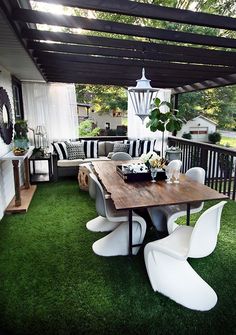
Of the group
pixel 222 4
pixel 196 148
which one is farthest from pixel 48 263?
pixel 222 4

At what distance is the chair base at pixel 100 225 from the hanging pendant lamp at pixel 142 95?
57.2 inches

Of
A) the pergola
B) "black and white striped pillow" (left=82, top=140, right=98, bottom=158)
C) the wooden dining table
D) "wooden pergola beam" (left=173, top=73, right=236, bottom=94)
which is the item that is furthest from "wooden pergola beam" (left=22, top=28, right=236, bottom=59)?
"black and white striped pillow" (left=82, top=140, right=98, bottom=158)

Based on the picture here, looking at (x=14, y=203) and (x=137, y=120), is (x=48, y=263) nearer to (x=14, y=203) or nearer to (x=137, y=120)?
(x=14, y=203)

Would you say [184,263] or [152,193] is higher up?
[152,193]

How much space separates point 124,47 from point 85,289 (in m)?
2.75

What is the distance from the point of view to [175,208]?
110 inches

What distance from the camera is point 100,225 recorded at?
127 inches

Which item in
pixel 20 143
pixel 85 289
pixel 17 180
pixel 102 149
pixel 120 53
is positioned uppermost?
pixel 120 53

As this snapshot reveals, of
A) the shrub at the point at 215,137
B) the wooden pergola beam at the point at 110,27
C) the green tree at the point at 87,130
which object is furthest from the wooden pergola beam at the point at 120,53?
the shrub at the point at 215,137

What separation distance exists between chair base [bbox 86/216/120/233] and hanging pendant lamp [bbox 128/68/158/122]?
145 centimetres

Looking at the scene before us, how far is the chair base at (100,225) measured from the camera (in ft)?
10.2

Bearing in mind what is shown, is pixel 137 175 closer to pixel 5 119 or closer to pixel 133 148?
pixel 5 119

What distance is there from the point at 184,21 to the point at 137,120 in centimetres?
457

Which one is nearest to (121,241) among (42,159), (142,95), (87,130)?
(142,95)
